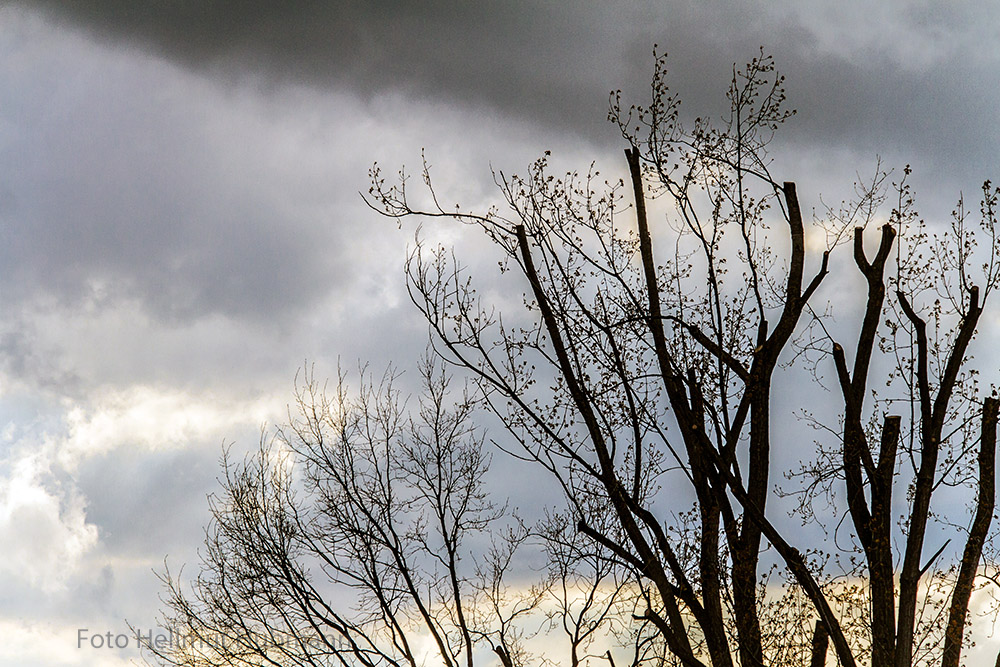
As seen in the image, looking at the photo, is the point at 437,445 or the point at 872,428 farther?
the point at 437,445

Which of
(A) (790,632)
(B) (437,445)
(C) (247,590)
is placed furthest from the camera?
(B) (437,445)

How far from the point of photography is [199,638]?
12438 millimetres

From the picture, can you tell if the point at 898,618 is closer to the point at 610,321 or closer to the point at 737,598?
the point at 737,598

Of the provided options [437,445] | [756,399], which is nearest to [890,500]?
[756,399]

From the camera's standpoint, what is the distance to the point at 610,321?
24.9ft

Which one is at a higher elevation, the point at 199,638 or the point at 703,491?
the point at 199,638

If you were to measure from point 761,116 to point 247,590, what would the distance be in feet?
31.8

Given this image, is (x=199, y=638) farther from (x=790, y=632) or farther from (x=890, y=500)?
(x=890, y=500)

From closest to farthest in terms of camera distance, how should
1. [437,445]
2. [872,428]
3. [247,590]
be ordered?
[872,428]
[247,590]
[437,445]

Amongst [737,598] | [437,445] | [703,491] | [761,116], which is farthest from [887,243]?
[437,445]

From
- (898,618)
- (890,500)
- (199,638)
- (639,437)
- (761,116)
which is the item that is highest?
(761,116)

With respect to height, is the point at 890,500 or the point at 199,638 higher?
the point at 199,638

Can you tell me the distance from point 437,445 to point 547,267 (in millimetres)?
6224

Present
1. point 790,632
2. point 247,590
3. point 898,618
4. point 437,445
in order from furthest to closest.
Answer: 1. point 437,445
2. point 247,590
3. point 790,632
4. point 898,618
